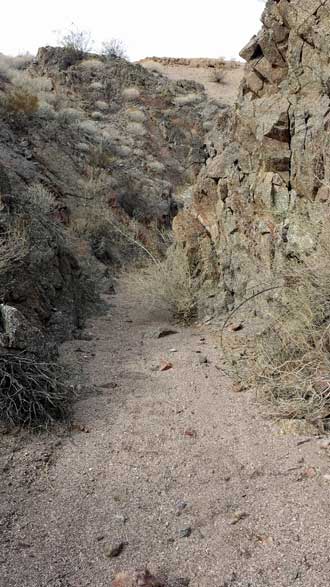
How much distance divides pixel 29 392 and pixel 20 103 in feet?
58.0

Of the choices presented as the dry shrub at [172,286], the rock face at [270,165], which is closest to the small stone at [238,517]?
the rock face at [270,165]

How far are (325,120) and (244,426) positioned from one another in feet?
14.1

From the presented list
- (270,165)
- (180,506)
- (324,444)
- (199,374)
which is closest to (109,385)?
(199,374)

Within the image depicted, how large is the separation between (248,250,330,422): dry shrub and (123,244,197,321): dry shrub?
11.5 ft

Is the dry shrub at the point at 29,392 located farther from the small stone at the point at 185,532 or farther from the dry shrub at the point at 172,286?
the dry shrub at the point at 172,286

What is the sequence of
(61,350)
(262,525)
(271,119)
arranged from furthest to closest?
1. (271,119)
2. (61,350)
3. (262,525)

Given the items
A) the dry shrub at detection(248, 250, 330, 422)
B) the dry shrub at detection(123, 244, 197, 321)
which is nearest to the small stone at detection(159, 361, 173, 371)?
the dry shrub at detection(248, 250, 330, 422)

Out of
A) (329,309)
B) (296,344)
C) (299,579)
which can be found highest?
(329,309)

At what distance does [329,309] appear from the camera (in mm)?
→ 5090

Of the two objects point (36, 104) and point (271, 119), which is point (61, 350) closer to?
point (271, 119)

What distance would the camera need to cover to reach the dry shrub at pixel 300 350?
473cm

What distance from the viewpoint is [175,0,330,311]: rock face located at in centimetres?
700

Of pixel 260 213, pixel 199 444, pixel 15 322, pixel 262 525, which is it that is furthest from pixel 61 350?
pixel 262 525

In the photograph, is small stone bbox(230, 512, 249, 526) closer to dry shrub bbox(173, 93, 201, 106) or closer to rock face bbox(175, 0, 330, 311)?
rock face bbox(175, 0, 330, 311)
